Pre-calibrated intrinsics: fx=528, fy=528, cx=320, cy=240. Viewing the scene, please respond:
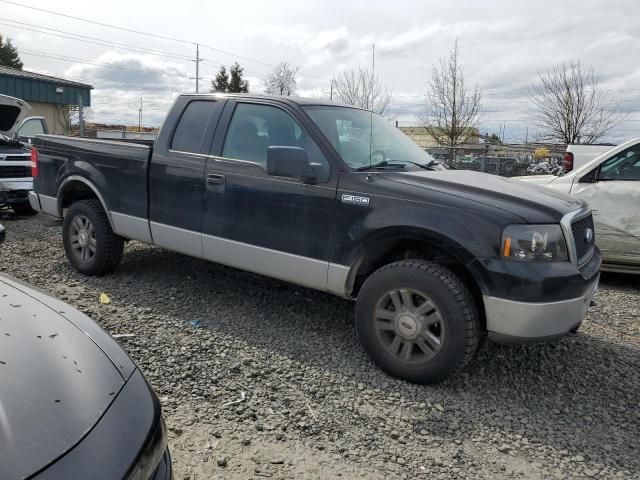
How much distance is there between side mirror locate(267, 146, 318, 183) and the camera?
3.61 metres

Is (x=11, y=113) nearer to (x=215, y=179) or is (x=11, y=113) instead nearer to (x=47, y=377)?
(x=215, y=179)

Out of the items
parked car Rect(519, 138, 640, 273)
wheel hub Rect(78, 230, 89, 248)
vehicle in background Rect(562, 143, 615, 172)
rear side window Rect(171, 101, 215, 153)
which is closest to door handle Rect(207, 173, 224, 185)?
rear side window Rect(171, 101, 215, 153)

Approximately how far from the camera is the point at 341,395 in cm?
325

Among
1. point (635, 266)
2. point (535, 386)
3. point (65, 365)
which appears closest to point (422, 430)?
point (535, 386)

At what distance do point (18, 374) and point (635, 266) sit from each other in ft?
19.6

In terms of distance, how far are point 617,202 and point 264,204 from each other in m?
4.09

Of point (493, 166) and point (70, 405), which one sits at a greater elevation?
point (493, 166)

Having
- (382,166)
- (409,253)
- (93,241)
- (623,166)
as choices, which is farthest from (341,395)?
(623,166)

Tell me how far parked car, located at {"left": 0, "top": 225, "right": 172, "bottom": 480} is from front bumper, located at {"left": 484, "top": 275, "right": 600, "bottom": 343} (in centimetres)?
206

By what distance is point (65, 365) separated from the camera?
1.77 m

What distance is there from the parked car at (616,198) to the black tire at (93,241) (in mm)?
4765

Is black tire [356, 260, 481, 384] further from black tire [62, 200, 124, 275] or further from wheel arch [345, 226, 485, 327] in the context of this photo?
black tire [62, 200, 124, 275]

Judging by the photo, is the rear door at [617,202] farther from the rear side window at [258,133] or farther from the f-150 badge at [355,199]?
the rear side window at [258,133]

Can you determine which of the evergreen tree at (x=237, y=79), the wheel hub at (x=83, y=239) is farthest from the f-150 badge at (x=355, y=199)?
the evergreen tree at (x=237, y=79)
